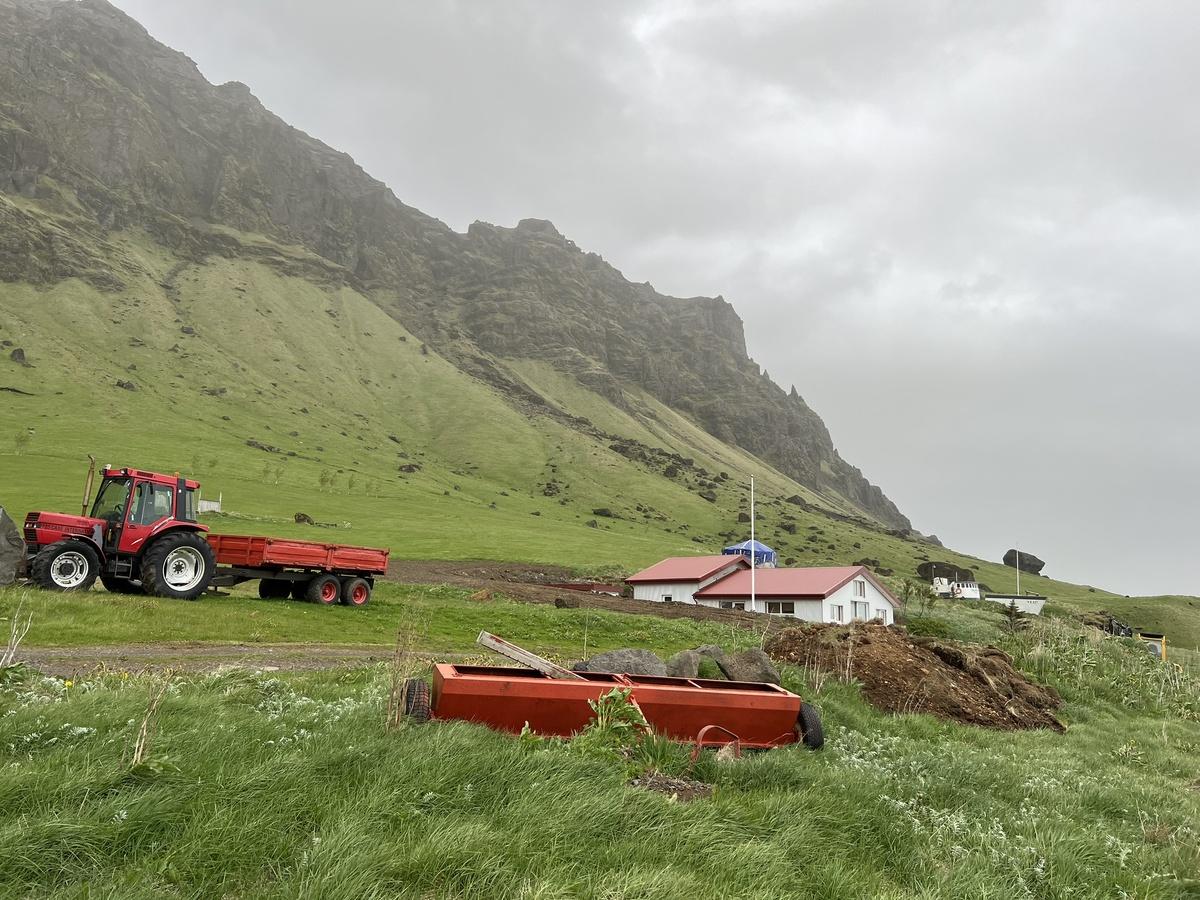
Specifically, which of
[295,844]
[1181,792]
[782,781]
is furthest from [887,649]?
[295,844]

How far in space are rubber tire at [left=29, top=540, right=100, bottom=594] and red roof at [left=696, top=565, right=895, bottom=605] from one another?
5104cm

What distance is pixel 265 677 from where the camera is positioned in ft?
37.3

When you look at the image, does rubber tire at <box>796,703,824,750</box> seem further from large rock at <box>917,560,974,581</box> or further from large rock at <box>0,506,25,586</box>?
large rock at <box>917,560,974,581</box>

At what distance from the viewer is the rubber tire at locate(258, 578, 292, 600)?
27314 millimetres

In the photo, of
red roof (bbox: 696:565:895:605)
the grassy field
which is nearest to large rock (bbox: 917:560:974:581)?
the grassy field

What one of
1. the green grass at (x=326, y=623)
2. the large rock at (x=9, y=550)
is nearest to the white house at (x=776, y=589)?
the green grass at (x=326, y=623)

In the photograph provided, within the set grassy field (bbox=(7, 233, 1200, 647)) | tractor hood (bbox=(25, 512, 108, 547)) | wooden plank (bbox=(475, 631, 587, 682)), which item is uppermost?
grassy field (bbox=(7, 233, 1200, 647))

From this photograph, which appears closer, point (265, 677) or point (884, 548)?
point (265, 677)

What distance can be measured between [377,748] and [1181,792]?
39.0 feet

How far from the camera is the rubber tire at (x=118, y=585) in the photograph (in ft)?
75.4

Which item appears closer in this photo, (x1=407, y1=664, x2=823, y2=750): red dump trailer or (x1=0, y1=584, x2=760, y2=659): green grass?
(x1=407, y1=664, x2=823, y2=750): red dump trailer

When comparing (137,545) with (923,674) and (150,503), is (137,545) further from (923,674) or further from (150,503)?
(923,674)

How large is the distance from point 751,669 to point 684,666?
4.61 feet

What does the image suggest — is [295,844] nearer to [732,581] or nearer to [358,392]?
[732,581]
